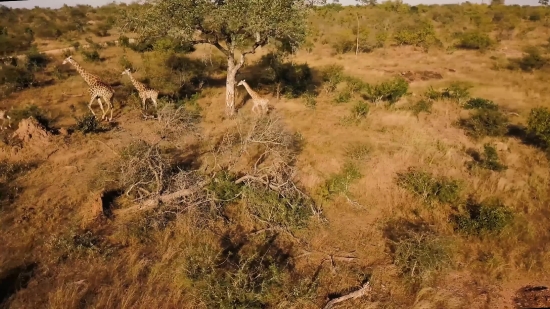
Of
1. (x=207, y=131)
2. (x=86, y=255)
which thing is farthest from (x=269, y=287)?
(x=207, y=131)

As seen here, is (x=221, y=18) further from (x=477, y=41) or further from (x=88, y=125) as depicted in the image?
(x=477, y=41)

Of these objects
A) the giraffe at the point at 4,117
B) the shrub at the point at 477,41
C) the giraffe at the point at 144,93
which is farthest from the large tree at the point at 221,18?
the shrub at the point at 477,41

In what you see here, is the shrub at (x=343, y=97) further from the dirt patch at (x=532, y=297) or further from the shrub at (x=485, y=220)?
the dirt patch at (x=532, y=297)

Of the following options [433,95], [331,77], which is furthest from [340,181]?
[433,95]

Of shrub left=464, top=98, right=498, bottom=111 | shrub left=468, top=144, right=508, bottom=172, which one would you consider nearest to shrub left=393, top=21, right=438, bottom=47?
shrub left=464, top=98, right=498, bottom=111

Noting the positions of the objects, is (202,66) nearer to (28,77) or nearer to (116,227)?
(28,77)

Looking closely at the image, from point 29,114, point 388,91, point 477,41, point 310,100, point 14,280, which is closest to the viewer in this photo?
point 14,280

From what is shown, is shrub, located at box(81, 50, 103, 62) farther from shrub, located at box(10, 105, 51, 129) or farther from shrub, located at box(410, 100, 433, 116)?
shrub, located at box(410, 100, 433, 116)
